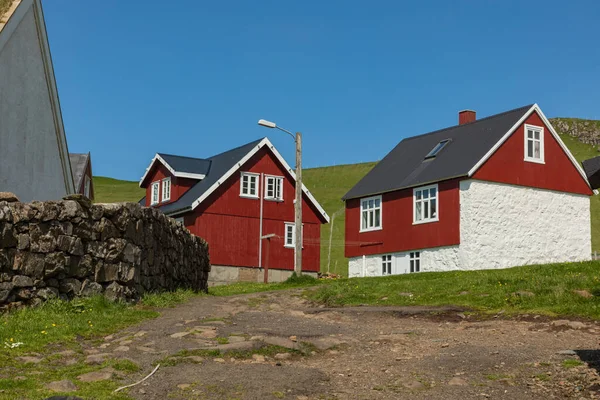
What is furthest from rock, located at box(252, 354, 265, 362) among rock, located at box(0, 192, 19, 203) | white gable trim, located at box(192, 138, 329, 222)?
white gable trim, located at box(192, 138, 329, 222)

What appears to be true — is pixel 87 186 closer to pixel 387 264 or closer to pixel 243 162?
pixel 243 162

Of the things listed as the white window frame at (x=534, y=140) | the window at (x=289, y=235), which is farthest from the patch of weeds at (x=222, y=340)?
the window at (x=289, y=235)

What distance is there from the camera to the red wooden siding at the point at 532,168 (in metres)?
34.0

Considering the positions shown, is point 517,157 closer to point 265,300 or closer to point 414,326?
point 265,300

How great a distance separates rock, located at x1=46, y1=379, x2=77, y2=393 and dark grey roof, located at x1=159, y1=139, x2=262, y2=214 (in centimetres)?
3076

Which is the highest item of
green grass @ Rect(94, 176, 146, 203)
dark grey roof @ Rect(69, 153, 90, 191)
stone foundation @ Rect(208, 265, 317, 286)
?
green grass @ Rect(94, 176, 146, 203)

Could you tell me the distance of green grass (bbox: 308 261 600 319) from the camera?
15711 mm

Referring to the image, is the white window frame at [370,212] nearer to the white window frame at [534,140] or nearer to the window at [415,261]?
the window at [415,261]

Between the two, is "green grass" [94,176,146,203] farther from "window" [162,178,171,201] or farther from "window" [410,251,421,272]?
"window" [410,251,421,272]

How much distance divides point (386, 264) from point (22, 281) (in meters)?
26.1

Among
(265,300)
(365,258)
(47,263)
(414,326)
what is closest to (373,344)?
(414,326)

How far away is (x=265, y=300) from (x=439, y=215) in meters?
15.7

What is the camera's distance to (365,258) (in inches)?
1533

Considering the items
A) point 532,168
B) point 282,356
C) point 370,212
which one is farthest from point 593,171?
point 370,212
